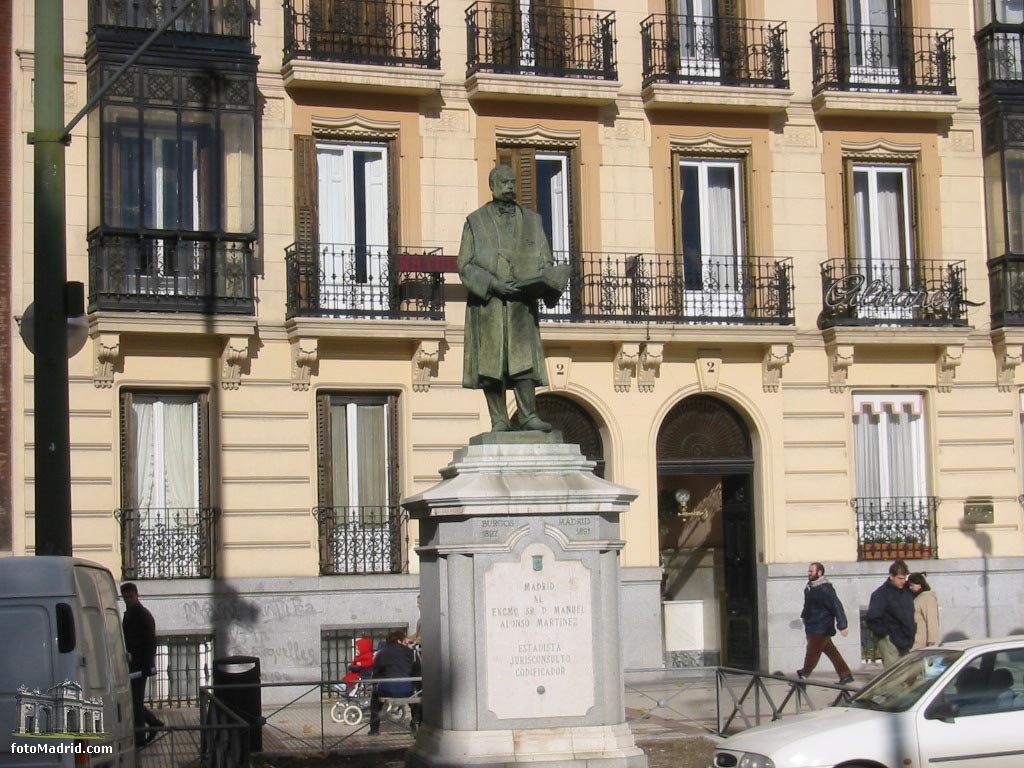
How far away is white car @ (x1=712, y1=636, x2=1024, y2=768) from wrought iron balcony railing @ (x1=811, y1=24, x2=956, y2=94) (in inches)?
648

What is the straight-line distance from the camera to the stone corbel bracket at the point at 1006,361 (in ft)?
93.9

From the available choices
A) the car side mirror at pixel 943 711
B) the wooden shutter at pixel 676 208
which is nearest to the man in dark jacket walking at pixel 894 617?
the car side mirror at pixel 943 711

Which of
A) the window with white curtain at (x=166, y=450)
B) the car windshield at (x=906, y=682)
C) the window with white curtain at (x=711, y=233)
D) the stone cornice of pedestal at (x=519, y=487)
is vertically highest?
the window with white curtain at (x=711, y=233)

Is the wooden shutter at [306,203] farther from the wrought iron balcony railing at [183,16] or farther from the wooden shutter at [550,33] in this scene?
the wooden shutter at [550,33]

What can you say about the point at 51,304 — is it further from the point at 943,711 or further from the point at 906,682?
the point at 943,711

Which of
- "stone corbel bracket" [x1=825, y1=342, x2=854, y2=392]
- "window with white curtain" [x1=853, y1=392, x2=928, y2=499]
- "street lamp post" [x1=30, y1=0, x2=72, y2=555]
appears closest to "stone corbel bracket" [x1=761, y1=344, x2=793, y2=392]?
"stone corbel bracket" [x1=825, y1=342, x2=854, y2=392]

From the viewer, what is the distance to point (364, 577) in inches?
1008

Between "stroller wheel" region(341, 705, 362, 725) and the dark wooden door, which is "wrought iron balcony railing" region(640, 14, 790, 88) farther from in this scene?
"stroller wheel" region(341, 705, 362, 725)

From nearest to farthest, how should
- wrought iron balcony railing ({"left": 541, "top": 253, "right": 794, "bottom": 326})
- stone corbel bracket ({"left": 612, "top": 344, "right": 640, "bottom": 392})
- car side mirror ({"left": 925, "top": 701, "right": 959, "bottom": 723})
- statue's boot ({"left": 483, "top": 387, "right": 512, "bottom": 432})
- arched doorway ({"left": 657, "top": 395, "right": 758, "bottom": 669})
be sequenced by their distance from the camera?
car side mirror ({"left": 925, "top": 701, "right": 959, "bottom": 723}) → statue's boot ({"left": 483, "top": 387, "right": 512, "bottom": 432}) → stone corbel bracket ({"left": 612, "top": 344, "right": 640, "bottom": 392}) → wrought iron balcony railing ({"left": 541, "top": 253, "right": 794, "bottom": 326}) → arched doorway ({"left": 657, "top": 395, "right": 758, "bottom": 669})

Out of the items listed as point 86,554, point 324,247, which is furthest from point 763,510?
point 86,554

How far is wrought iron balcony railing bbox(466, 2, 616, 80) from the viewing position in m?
27.2

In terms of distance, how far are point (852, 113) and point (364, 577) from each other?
453 inches

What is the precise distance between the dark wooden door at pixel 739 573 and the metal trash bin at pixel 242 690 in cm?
1196

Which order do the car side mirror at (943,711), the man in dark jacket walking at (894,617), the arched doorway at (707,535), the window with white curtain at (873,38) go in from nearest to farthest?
1. the car side mirror at (943,711)
2. the man in dark jacket walking at (894,617)
3. the arched doorway at (707,535)
4. the window with white curtain at (873,38)
